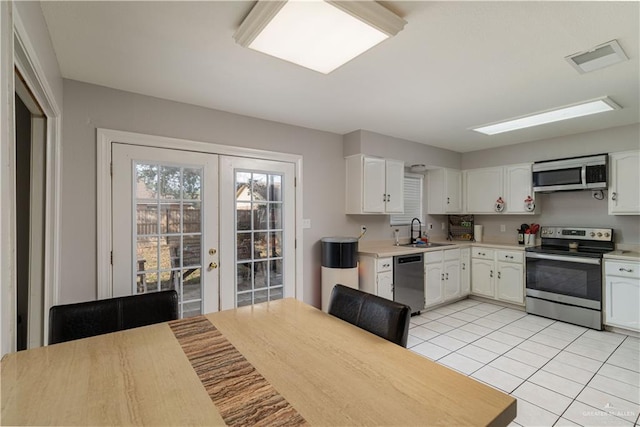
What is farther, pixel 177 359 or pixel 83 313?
pixel 83 313

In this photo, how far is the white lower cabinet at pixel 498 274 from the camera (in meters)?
4.16

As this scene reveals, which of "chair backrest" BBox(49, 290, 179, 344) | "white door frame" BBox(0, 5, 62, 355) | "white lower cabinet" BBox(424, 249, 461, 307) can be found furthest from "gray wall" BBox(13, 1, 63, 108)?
"white lower cabinet" BBox(424, 249, 461, 307)

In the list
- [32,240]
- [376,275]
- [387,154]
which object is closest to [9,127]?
[32,240]

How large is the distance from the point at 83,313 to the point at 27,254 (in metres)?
0.89

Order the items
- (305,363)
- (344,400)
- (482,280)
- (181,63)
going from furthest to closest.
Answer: (482,280)
(181,63)
(305,363)
(344,400)

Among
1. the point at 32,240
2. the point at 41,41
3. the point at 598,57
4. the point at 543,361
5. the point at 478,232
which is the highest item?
the point at 598,57

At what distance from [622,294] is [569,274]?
482 millimetres

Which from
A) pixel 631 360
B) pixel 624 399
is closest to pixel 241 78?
pixel 624 399

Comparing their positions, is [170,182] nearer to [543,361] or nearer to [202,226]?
[202,226]

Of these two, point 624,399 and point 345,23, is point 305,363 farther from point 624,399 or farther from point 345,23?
point 624,399

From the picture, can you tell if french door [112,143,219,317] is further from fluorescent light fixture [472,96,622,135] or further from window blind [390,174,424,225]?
fluorescent light fixture [472,96,622,135]

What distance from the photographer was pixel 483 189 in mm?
4844

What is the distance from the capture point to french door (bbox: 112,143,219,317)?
2.52m

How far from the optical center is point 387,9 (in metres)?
1.50
